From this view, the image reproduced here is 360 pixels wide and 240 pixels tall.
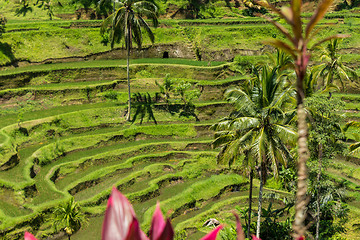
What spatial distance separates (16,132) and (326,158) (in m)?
24.4

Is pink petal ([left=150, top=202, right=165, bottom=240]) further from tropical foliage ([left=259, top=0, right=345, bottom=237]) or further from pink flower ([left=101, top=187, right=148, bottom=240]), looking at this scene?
tropical foliage ([left=259, top=0, right=345, bottom=237])

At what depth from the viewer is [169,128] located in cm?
3425

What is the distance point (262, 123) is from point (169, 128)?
1916 cm

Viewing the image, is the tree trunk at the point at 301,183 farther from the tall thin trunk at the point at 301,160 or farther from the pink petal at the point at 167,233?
the pink petal at the point at 167,233

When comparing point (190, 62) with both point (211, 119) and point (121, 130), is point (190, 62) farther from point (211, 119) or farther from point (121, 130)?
point (121, 130)

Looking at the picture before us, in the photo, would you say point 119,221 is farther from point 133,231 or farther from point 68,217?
point 68,217

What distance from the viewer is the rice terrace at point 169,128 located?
1595cm

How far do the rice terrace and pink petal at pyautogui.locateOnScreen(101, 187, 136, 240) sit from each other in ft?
0.03

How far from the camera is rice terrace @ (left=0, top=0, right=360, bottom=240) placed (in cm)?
1595

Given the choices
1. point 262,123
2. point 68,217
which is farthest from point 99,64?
point 262,123

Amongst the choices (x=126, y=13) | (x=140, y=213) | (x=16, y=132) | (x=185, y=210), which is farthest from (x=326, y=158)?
(x=16, y=132)

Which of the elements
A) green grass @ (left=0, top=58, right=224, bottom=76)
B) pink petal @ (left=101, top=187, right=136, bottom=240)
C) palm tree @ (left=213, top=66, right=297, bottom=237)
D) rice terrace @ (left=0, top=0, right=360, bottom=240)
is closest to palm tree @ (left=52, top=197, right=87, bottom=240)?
rice terrace @ (left=0, top=0, right=360, bottom=240)

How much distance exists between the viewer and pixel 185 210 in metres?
26.0

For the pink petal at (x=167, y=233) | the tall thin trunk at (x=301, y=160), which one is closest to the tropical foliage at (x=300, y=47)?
the tall thin trunk at (x=301, y=160)
